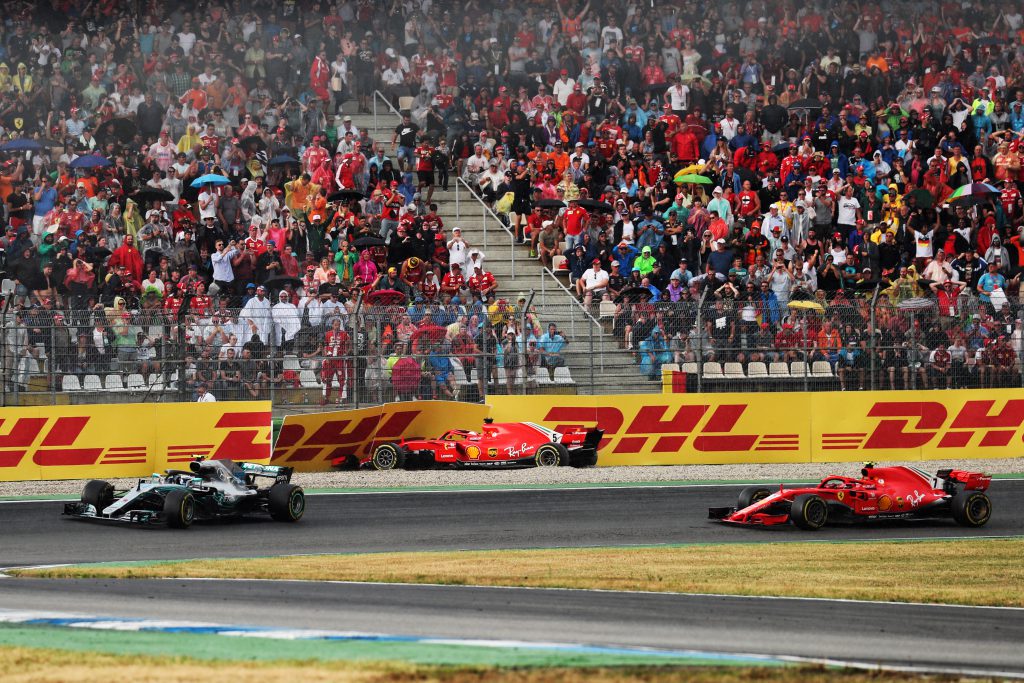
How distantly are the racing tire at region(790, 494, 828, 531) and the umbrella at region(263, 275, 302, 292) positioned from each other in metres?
10.5

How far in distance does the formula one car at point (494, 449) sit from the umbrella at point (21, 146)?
10220mm

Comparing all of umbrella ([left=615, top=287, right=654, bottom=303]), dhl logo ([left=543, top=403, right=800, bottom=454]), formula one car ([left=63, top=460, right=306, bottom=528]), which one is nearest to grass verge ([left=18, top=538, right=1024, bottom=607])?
formula one car ([left=63, top=460, right=306, bottom=528])

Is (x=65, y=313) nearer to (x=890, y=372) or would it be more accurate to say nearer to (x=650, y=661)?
(x=890, y=372)

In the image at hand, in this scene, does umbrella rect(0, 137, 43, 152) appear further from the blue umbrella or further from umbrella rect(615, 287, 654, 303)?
umbrella rect(615, 287, 654, 303)

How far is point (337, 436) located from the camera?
2103cm

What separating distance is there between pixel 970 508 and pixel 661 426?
22.0 feet

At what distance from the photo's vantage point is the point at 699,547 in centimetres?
1438

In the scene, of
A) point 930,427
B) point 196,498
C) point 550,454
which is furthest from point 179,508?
point 930,427

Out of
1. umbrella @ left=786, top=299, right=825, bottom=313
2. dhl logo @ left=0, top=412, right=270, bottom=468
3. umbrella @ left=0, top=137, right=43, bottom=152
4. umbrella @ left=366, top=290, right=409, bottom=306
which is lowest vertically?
dhl logo @ left=0, top=412, right=270, bottom=468

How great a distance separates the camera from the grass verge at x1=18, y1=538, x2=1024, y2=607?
1141 cm

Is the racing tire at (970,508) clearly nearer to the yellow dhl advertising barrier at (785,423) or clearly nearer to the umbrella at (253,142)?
the yellow dhl advertising barrier at (785,423)

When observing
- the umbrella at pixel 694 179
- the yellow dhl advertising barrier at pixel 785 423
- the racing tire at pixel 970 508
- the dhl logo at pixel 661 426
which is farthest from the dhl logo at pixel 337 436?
the racing tire at pixel 970 508

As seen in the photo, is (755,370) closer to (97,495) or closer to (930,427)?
(930,427)

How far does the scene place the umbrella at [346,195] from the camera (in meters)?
26.1
